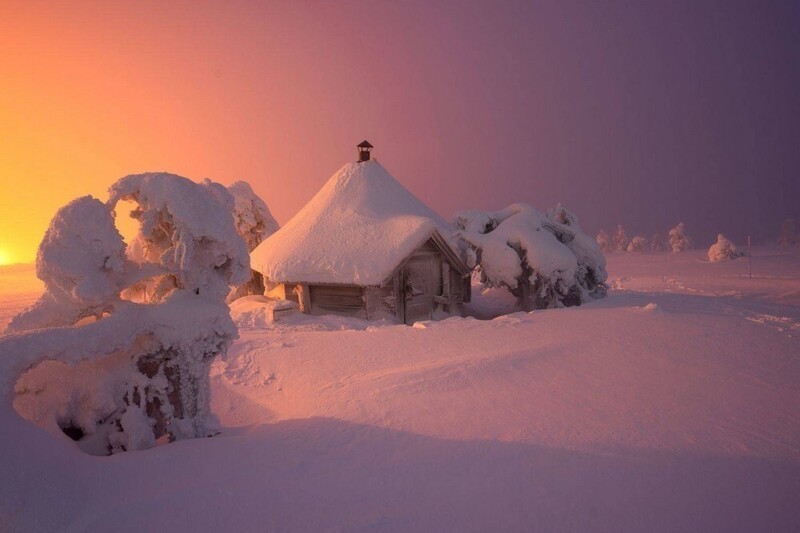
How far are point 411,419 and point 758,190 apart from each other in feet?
535

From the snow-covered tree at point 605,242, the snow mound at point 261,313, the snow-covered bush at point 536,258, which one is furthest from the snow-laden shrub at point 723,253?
the snow mound at point 261,313

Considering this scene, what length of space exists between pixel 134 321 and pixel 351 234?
8893mm

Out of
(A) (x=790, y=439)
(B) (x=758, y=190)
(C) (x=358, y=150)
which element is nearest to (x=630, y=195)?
(B) (x=758, y=190)

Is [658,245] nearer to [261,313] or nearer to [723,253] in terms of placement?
[723,253]

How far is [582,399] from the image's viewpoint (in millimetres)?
3941

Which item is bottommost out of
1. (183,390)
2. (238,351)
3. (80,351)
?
(238,351)

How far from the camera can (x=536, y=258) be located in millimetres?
12367

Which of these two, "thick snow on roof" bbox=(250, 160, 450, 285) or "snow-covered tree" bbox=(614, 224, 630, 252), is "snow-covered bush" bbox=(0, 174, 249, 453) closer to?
"thick snow on roof" bbox=(250, 160, 450, 285)

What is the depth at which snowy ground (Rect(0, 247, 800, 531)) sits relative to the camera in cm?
234

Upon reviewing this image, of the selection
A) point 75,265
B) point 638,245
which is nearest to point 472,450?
point 75,265

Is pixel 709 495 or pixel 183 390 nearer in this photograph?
pixel 709 495

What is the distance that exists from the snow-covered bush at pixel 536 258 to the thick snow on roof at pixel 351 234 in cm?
205

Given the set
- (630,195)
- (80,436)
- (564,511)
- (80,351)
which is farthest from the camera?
(630,195)

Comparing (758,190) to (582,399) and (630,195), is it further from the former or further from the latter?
(582,399)
